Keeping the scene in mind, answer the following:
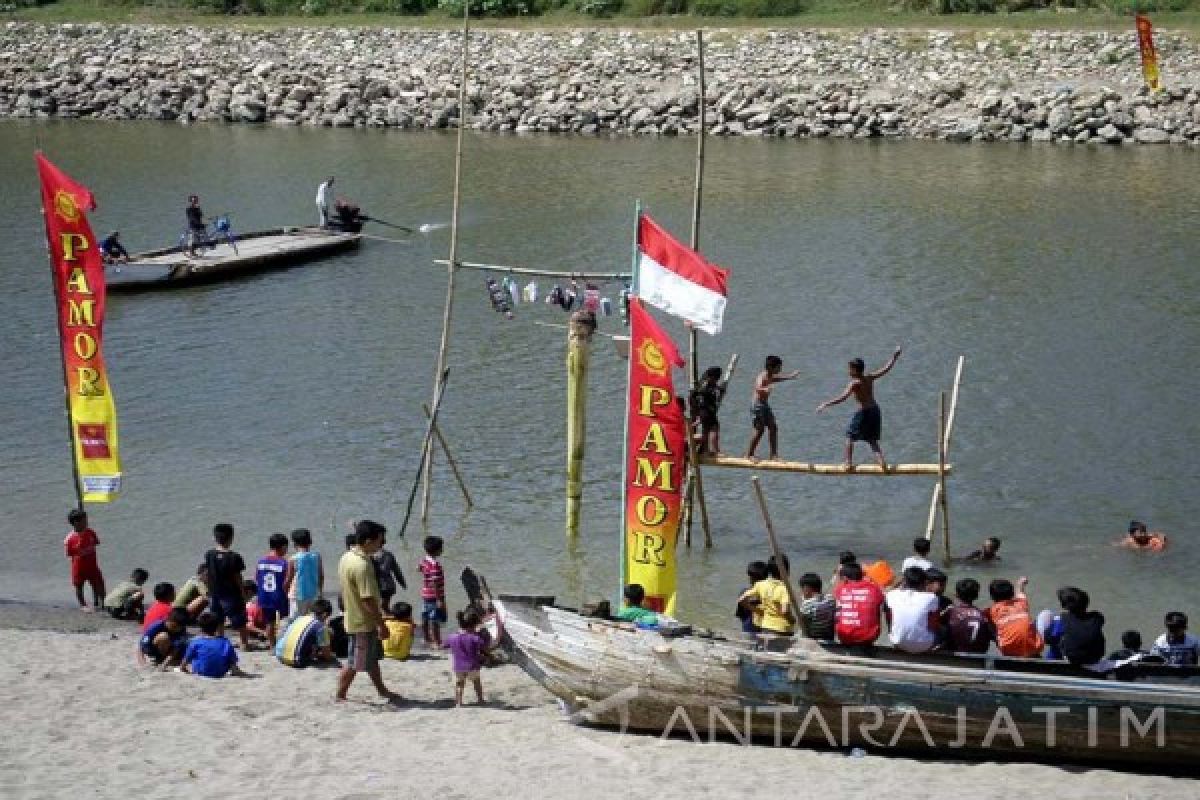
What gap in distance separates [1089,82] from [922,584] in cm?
4030

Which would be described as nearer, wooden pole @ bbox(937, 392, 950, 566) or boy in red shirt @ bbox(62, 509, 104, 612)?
boy in red shirt @ bbox(62, 509, 104, 612)

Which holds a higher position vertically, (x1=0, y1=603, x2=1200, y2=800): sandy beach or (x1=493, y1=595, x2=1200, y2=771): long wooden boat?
(x1=493, y1=595, x2=1200, y2=771): long wooden boat

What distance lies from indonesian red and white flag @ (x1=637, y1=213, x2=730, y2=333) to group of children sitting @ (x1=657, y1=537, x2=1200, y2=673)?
282cm

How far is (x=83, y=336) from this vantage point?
17.8 meters

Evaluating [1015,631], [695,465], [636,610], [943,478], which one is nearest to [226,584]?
[636,610]

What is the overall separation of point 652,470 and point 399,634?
281 cm

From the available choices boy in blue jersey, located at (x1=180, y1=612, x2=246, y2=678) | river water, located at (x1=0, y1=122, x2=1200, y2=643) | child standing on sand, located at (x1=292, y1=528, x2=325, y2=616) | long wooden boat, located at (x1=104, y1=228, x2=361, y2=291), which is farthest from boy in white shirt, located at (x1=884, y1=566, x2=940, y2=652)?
long wooden boat, located at (x1=104, y1=228, x2=361, y2=291)

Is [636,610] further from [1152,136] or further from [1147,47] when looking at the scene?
[1152,136]

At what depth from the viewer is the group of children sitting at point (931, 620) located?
44.8 ft

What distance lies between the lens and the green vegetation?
56.2m

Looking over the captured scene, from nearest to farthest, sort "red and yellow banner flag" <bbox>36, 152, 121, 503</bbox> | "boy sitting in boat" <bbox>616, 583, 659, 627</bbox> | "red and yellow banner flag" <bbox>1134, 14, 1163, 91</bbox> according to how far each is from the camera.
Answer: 1. "boy sitting in boat" <bbox>616, 583, 659, 627</bbox>
2. "red and yellow banner flag" <bbox>36, 152, 121, 503</bbox>
3. "red and yellow banner flag" <bbox>1134, 14, 1163, 91</bbox>

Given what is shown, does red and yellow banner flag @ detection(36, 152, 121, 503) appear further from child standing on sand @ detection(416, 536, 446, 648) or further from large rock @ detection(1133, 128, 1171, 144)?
large rock @ detection(1133, 128, 1171, 144)

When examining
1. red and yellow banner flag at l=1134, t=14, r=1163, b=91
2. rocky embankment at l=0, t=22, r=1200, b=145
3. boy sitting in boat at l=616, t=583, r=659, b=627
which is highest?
rocky embankment at l=0, t=22, r=1200, b=145

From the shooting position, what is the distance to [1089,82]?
50938mm
